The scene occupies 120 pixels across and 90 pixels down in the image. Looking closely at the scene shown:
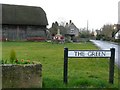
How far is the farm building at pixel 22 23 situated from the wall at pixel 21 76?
205 ft

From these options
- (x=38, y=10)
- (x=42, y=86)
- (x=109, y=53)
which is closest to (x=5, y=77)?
(x=42, y=86)

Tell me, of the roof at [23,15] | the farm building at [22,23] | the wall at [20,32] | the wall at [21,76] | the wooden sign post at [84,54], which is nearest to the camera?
the wall at [21,76]

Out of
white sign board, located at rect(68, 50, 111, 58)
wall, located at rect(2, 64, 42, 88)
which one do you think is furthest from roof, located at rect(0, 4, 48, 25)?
wall, located at rect(2, 64, 42, 88)

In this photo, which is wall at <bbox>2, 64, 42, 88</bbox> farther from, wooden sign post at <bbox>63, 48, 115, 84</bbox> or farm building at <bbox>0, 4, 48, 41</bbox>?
farm building at <bbox>0, 4, 48, 41</bbox>

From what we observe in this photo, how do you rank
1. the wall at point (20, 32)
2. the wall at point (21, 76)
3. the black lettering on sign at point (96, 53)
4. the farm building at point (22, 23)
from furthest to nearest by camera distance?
the farm building at point (22, 23) < the wall at point (20, 32) < the black lettering on sign at point (96, 53) < the wall at point (21, 76)

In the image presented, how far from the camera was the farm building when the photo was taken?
7100cm

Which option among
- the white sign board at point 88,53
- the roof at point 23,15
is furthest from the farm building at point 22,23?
the white sign board at point 88,53

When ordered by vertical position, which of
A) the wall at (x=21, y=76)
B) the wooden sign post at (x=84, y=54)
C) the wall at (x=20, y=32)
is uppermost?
the wall at (x=20, y=32)

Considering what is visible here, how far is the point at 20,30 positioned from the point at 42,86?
6557cm

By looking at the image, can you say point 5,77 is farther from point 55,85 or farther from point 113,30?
point 113,30

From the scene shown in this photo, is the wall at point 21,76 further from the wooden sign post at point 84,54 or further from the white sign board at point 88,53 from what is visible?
the white sign board at point 88,53

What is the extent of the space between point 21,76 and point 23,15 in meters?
69.6

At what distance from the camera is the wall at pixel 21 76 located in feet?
22.9

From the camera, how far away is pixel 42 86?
7508 millimetres
